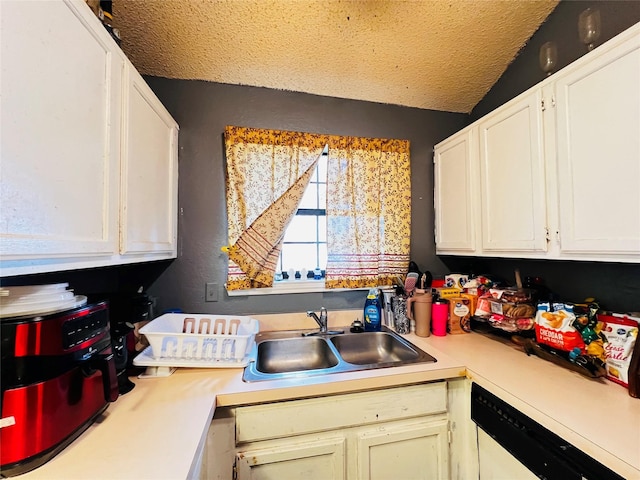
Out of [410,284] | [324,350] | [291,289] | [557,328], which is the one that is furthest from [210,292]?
[557,328]

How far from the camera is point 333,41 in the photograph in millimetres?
1554

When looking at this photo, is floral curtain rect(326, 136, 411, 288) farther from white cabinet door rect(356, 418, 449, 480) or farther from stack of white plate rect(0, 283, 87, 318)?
stack of white plate rect(0, 283, 87, 318)

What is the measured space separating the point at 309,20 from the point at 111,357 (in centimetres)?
174

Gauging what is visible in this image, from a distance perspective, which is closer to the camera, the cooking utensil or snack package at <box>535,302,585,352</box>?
snack package at <box>535,302,585,352</box>

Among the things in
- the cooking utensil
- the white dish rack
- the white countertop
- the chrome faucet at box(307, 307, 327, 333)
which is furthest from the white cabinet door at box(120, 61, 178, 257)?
the cooking utensil

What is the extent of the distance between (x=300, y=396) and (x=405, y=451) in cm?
55

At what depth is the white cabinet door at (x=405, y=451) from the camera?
114cm

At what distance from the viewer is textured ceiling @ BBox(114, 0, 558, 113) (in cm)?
139

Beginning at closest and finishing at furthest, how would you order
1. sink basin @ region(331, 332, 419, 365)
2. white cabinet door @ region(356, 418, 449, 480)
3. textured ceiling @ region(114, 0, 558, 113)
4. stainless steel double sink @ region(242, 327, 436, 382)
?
white cabinet door @ region(356, 418, 449, 480) → textured ceiling @ region(114, 0, 558, 113) → stainless steel double sink @ region(242, 327, 436, 382) → sink basin @ region(331, 332, 419, 365)

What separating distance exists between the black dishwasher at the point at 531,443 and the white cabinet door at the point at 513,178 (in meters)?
0.69

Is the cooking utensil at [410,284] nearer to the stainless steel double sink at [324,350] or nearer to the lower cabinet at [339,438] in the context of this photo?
the stainless steel double sink at [324,350]

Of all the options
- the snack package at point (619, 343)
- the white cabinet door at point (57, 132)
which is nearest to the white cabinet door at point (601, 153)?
the snack package at point (619, 343)

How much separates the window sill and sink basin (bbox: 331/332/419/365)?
0.34 meters

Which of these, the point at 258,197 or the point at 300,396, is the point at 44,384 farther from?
the point at 258,197
